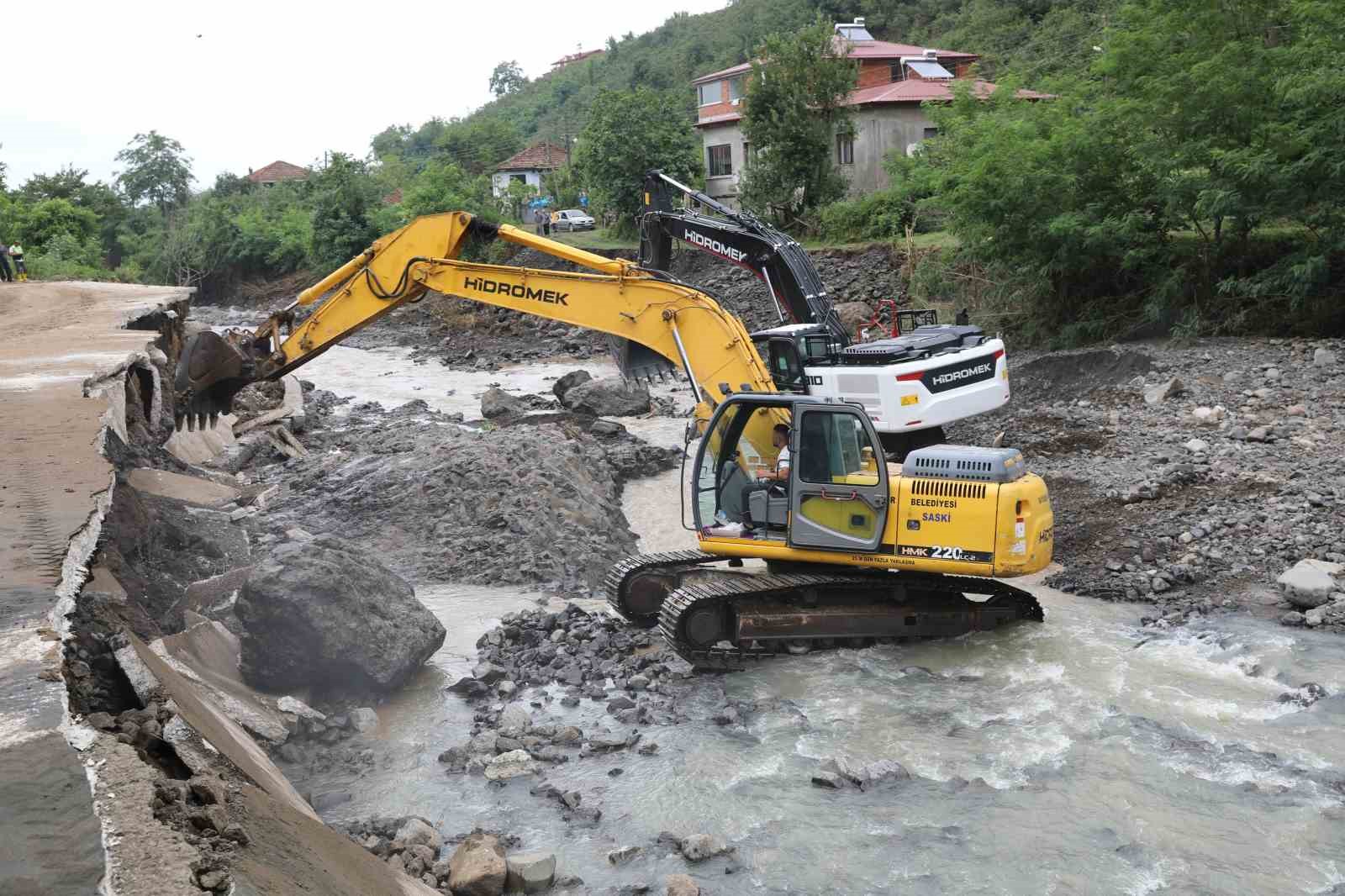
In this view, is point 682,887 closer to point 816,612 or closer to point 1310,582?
point 816,612

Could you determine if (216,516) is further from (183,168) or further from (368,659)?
(183,168)

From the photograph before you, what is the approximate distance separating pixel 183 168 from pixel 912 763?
228ft

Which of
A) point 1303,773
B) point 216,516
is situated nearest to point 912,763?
point 1303,773

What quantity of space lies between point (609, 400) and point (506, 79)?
104873 millimetres

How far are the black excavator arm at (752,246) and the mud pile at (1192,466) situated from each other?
343 cm

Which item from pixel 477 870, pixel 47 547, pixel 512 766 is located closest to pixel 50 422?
pixel 47 547

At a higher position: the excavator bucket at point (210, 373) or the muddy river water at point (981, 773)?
the excavator bucket at point (210, 373)

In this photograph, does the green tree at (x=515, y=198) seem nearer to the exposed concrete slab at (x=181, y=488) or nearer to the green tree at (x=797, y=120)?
the green tree at (x=797, y=120)

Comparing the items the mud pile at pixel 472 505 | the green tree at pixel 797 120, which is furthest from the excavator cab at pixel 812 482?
the green tree at pixel 797 120

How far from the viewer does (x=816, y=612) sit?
9.25 meters

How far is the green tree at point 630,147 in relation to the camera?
37.3m

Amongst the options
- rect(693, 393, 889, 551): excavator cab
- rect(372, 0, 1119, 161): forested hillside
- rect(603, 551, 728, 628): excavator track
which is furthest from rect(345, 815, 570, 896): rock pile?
rect(372, 0, 1119, 161): forested hillside

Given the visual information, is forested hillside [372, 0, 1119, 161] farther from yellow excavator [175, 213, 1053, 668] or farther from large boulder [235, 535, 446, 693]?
large boulder [235, 535, 446, 693]

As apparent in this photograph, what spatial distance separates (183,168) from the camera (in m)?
67.5
